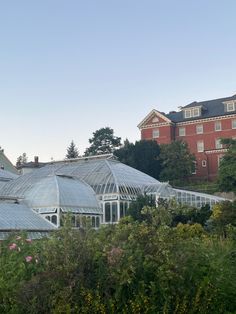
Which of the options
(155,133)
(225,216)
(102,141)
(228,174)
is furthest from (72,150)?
(225,216)

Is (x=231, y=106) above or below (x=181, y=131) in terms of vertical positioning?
above

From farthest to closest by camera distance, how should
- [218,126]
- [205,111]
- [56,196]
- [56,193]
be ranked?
[205,111] → [218,126] → [56,193] → [56,196]

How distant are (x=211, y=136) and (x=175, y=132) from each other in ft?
16.8

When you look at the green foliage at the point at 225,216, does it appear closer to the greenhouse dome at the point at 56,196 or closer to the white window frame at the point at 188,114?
the greenhouse dome at the point at 56,196

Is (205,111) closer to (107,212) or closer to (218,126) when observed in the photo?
(218,126)

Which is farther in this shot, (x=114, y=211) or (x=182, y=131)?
(x=182, y=131)

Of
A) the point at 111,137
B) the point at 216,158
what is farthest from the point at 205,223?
the point at 111,137

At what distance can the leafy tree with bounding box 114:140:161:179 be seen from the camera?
6431cm

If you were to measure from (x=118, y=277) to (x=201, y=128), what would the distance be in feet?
201

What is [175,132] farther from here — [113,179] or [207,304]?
[207,304]

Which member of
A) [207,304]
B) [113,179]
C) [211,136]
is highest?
[211,136]

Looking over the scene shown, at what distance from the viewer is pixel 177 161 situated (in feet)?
→ 197

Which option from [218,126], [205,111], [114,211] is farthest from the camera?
[205,111]

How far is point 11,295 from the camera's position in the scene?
26.7ft
